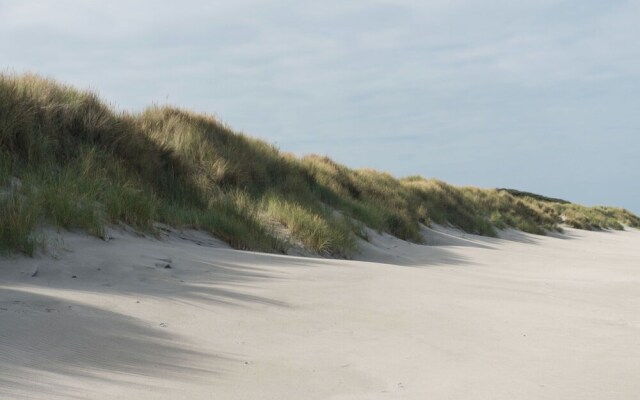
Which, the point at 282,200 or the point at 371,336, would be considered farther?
the point at 282,200

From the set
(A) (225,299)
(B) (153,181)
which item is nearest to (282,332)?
(A) (225,299)

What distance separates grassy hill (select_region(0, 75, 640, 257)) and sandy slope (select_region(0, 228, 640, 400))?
1.41ft

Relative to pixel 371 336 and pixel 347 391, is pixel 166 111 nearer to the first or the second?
pixel 371 336

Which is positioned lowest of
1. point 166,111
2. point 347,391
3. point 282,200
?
point 347,391

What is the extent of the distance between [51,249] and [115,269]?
487 mm

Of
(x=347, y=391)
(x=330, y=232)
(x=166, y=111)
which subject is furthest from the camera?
(x=166, y=111)

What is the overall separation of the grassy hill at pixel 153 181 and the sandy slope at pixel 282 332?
1.41 ft

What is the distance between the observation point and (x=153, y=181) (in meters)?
7.89

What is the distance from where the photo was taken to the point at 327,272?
4.91 m

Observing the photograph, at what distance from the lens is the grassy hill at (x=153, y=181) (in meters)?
5.19

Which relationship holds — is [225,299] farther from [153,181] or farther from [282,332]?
[153,181]

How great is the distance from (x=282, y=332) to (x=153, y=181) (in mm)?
5229

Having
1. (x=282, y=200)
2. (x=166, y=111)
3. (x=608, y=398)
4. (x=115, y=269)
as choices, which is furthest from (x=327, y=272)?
(x=166, y=111)

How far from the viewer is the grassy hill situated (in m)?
5.19
